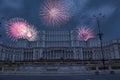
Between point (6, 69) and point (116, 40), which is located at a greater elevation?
point (116, 40)

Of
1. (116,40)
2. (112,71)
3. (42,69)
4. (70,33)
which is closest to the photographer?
(112,71)

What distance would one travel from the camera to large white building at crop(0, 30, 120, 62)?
12195cm

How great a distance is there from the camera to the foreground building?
400 feet

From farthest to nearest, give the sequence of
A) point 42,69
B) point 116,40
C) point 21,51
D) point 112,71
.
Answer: point 21,51 < point 116,40 < point 42,69 < point 112,71

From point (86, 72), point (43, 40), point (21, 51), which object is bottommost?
point (86, 72)

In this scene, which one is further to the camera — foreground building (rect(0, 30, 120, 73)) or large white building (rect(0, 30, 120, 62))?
large white building (rect(0, 30, 120, 62))

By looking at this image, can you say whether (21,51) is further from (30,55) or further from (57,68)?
(57,68)

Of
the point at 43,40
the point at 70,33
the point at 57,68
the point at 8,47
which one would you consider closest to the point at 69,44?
the point at 70,33

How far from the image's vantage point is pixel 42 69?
5206cm

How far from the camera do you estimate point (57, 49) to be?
128m

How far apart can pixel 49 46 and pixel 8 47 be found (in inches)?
1226

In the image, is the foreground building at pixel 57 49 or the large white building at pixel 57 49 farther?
the large white building at pixel 57 49

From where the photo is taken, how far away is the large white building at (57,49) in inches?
4801

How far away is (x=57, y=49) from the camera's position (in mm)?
127938
